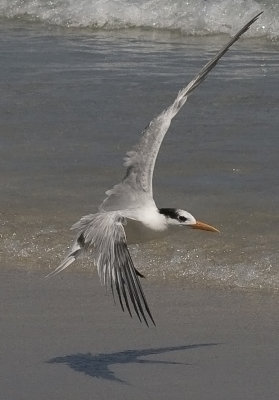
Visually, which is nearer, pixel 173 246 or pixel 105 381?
pixel 105 381

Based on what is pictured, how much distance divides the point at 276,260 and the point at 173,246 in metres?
0.71

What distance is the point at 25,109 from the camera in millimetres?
10562

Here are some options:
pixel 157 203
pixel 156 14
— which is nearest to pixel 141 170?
pixel 157 203

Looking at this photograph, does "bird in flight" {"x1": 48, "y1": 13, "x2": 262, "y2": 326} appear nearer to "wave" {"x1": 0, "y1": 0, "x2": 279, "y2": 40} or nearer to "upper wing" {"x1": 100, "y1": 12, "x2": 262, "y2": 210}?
"upper wing" {"x1": 100, "y1": 12, "x2": 262, "y2": 210}

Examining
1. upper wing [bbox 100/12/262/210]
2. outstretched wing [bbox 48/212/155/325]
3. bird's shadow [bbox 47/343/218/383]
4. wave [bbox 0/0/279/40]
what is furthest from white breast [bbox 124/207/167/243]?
wave [bbox 0/0/279/40]

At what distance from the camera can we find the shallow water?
7.17 meters

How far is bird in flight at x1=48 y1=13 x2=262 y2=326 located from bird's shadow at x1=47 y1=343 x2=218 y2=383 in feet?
0.50

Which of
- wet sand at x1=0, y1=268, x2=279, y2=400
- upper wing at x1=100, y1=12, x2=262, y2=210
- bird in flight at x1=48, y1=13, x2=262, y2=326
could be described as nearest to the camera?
wet sand at x1=0, y1=268, x2=279, y2=400

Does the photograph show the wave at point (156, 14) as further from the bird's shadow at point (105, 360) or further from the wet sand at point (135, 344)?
the bird's shadow at point (105, 360)

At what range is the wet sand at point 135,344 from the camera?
214 inches

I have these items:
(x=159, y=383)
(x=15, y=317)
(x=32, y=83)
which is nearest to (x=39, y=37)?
(x=32, y=83)

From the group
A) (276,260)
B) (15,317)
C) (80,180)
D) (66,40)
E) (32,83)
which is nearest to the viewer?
(15,317)

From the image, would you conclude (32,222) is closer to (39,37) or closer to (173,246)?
(173,246)

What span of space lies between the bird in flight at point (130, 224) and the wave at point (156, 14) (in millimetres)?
6567
